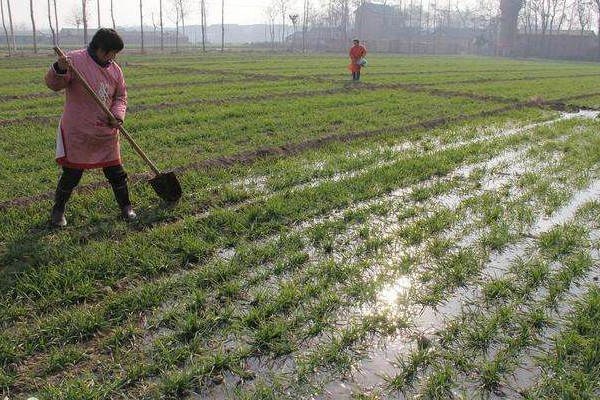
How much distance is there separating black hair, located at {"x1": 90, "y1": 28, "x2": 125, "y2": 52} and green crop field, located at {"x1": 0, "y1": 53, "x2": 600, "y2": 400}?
1.60 meters

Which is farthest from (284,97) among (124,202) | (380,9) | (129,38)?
(129,38)

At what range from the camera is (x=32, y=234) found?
4461 mm

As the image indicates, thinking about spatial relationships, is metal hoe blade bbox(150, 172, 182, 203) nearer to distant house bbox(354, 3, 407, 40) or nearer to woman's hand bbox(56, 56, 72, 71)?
woman's hand bbox(56, 56, 72, 71)

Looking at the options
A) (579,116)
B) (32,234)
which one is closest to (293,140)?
(32,234)

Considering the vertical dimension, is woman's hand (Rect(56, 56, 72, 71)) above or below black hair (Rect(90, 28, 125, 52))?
below

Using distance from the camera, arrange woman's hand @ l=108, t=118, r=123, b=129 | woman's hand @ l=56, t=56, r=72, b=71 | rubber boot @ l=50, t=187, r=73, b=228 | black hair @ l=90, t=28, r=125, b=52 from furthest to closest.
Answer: rubber boot @ l=50, t=187, r=73, b=228 < woman's hand @ l=108, t=118, r=123, b=129 < black hair @ l=90, t=28, r=125, b=52 < woman's hand @ l=56, t=56, r=72, b=71

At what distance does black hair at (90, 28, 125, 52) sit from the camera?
418 centimetres

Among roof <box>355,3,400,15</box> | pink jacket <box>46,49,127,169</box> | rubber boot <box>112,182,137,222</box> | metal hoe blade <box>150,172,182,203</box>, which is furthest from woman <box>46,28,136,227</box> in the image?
roof <box>355,3,400,15</box>

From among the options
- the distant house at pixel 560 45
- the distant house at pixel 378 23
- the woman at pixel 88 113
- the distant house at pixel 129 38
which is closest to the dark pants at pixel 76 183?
the woman at pixel 88 113

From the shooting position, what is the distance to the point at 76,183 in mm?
4617

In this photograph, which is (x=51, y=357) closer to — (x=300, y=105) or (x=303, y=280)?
(x=303, y=280)

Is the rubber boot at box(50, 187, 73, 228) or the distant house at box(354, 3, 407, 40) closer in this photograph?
the rubber boot at box(50, 187, 73, 228)

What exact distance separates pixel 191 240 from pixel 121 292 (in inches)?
34.9

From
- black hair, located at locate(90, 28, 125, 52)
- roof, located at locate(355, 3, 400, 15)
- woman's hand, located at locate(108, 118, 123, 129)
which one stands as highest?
roof, located at locate(355, 3, 400, 15)
